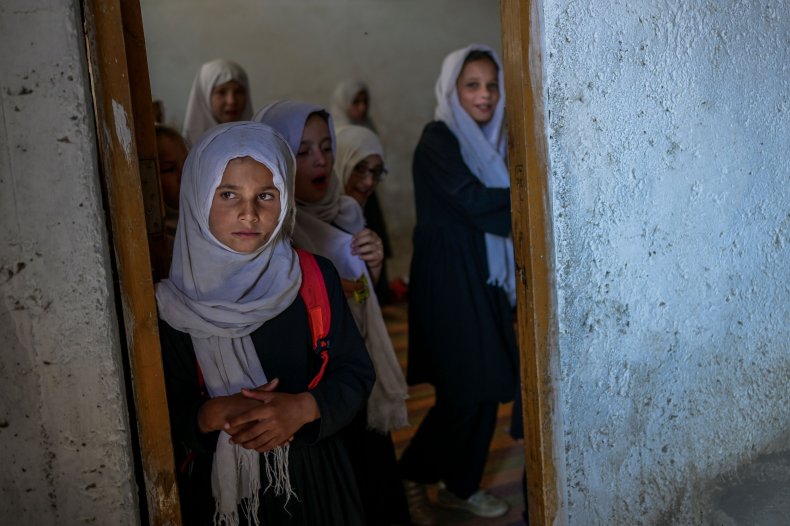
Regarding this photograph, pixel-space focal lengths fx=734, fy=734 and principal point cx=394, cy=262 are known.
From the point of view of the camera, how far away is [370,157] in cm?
327

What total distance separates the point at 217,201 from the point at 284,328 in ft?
1.21

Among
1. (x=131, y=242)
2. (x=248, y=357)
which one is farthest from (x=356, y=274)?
(x=131, y=242)

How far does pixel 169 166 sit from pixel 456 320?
4.30 ft

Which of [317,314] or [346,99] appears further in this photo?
[346,99]

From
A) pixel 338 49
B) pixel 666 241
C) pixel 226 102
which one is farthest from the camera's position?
pixel 338 49

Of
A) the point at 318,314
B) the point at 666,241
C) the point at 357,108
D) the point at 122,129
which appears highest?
the point at 357,108

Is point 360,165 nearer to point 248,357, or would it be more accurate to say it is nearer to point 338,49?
point 248,357

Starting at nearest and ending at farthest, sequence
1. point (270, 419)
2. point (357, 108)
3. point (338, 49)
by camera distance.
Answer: point (270, 419)
point (357, 108)
point (338, 49)

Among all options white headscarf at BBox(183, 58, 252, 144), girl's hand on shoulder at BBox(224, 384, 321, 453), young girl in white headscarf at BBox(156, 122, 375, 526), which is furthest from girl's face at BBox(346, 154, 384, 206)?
girl's hand on shoulder at BBox(224, 384, 321, 453)

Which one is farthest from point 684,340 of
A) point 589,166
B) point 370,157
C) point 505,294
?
point 370,157

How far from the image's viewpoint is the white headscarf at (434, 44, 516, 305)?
314 cm

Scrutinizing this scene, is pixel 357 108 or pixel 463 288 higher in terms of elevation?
pixel 357 108

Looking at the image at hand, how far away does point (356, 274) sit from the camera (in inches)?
102

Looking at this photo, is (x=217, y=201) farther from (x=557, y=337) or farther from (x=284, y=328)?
(x=557, y=337)
